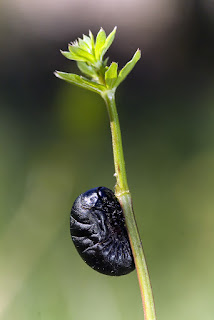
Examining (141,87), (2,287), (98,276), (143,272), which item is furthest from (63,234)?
(143,272)

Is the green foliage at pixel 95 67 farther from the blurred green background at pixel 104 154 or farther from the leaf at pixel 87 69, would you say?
the blurred green background at pixel 104 154

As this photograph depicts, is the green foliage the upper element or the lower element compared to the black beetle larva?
upper

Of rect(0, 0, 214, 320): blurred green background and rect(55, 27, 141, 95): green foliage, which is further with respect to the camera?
rect(0, 0, 214, 320): blurred green background

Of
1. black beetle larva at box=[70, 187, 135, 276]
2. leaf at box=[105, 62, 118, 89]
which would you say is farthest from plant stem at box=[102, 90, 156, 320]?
black beetle larva at box=[70, 187, 135, 276]

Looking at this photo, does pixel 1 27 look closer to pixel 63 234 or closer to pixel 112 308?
pixel 63 234

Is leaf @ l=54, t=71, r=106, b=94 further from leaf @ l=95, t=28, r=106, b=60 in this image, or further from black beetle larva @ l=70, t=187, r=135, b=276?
A: black beetle larva @ l=70, t=187, r=135, b=276

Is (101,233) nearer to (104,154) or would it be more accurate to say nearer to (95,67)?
(95,67)
